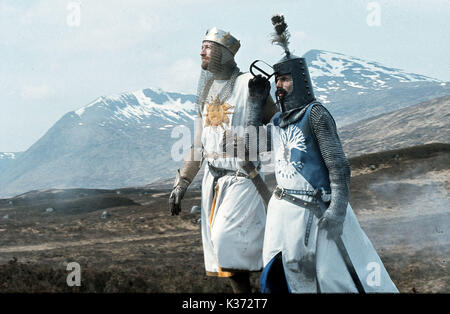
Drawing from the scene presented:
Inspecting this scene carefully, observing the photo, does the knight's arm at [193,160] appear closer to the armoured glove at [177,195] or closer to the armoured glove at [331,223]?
the armoured glove at [177,195]

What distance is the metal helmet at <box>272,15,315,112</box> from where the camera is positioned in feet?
13.9

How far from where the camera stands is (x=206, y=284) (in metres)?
8.12

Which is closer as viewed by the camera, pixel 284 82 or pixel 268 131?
pixel 284 82

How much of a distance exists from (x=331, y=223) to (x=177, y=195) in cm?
210

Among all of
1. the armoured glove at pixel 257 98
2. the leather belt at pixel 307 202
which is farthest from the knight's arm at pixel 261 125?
the leather belt at pixel 307 202

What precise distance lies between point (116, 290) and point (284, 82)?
482cm

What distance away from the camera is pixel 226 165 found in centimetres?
532

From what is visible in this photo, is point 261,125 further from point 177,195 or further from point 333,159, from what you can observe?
point 333,159

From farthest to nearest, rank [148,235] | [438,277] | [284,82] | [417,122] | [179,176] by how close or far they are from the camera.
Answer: [417,122]
[148,235]
[438,277]
[179,176]
[284,82]

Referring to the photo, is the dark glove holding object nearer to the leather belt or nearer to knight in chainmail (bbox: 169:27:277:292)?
knight in chainmail (bbox: 169:27:277:292)

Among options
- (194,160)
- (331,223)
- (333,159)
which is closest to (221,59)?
(194,160)
